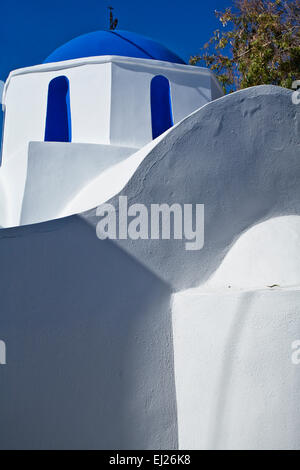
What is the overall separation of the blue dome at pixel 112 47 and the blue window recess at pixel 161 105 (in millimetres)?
765

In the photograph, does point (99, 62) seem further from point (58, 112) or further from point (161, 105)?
point (161, 105)

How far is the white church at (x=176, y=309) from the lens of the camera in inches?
117

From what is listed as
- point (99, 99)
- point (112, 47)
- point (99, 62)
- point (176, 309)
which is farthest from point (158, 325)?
point (112, 47)

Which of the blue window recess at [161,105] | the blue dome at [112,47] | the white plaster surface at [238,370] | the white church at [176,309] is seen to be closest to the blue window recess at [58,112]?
the blue dome at [112,47]

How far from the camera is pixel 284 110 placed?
4309mm

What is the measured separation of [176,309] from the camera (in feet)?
11.6

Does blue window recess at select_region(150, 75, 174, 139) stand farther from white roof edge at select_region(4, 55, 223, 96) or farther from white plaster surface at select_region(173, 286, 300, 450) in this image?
white plaster surface at select_region(173, 286, 300, 450)

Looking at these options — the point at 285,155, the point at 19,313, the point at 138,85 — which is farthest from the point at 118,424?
the point at 138,85

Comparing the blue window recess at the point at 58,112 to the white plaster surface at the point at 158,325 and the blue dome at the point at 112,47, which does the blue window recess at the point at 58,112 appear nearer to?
the blue dome at the point at 112,47

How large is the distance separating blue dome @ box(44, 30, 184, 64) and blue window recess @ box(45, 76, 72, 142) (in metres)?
0.81

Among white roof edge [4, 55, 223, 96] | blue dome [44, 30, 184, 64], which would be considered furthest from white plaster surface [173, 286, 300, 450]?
blue dome [44, 30, 184, 64]

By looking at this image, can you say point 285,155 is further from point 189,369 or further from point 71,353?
point 71,353

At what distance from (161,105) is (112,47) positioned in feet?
4.37

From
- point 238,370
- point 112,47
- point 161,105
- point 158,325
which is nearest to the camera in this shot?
point 238,370
